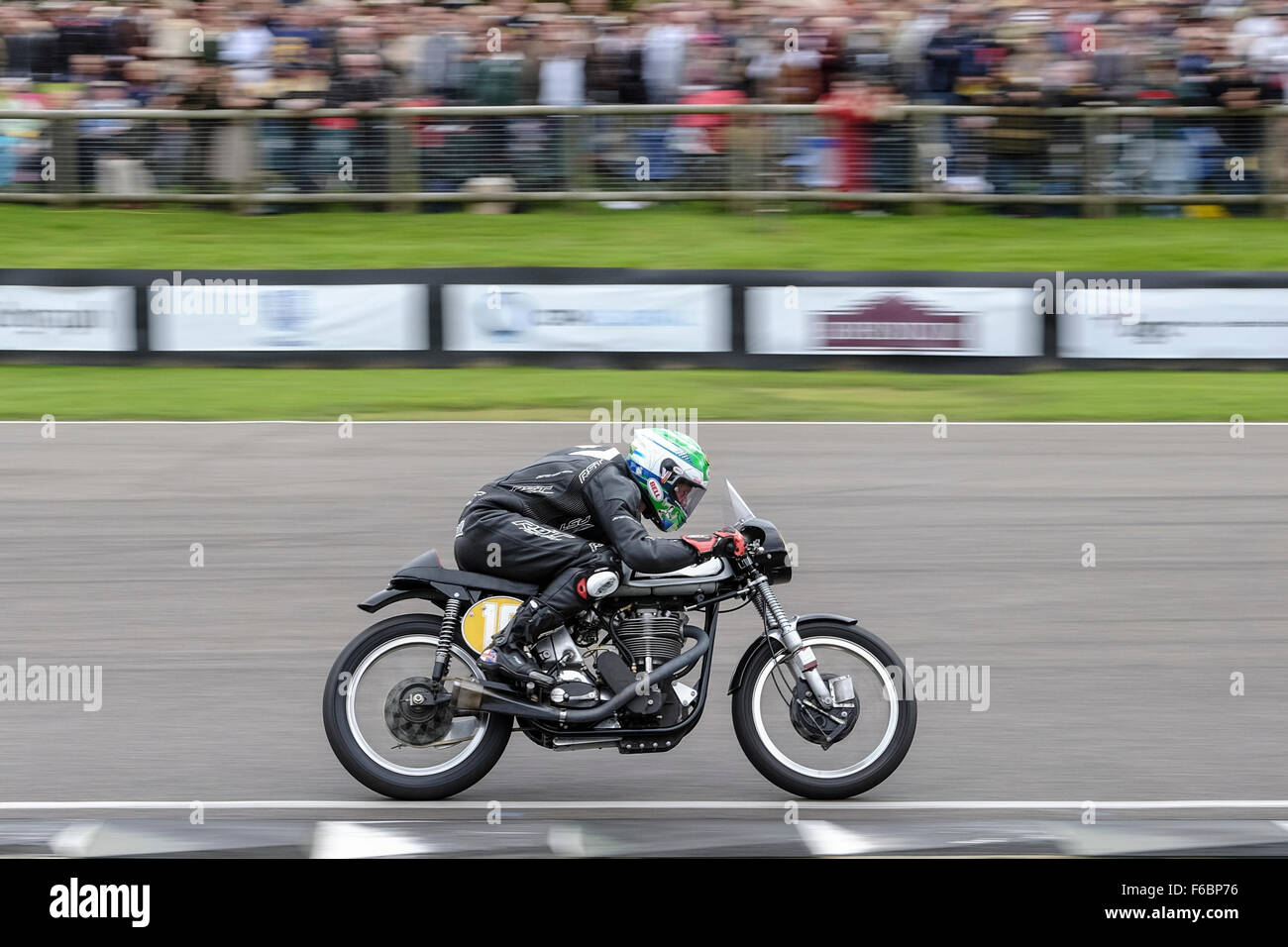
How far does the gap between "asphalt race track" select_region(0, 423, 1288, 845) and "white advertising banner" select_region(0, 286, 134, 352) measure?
7.25 ft

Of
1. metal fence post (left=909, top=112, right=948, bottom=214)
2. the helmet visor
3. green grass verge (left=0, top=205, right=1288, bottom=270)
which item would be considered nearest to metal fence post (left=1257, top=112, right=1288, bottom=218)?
green grass verge (left=0, top=205, right=1288, bottom=270)

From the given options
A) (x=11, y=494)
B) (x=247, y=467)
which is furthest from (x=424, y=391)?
(x=11, y=494)

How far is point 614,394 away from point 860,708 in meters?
8.70

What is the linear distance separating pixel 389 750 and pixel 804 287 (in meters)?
9.66

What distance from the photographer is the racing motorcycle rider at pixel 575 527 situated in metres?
5.71

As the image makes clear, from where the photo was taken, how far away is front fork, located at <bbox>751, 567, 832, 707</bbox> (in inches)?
227

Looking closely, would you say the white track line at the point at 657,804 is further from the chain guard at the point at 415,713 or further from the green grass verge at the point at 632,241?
the green grass verge at the point at 632,241

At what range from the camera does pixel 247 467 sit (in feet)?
39.1

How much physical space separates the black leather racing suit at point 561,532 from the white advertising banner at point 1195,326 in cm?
994

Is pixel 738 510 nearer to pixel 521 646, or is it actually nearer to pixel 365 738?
pixel 521 646

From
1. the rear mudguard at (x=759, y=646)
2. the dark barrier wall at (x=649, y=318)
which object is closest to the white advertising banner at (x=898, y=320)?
the dark barrier wall at (x=649, y=318)
